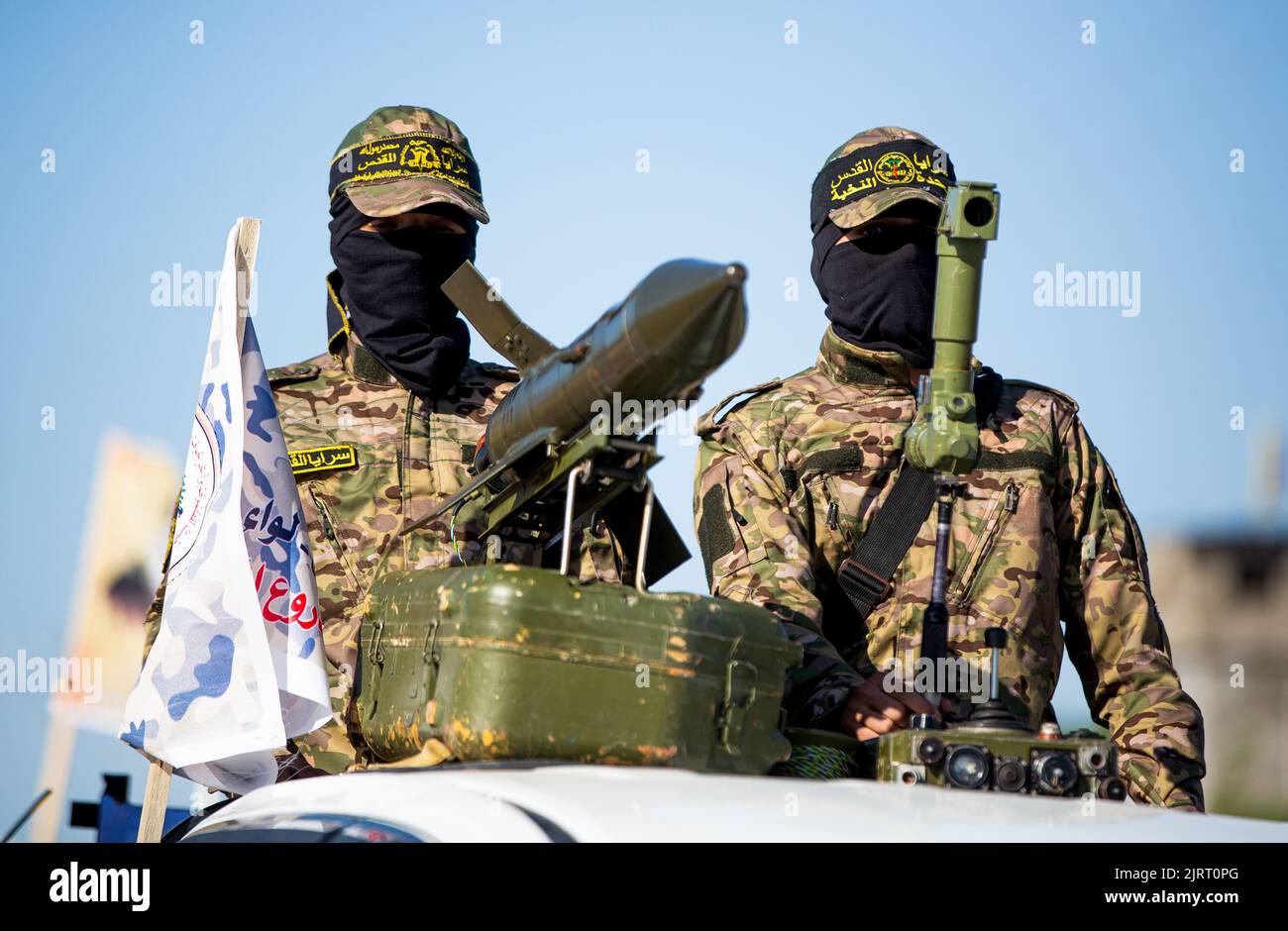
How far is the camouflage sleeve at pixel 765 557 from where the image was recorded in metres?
4.47

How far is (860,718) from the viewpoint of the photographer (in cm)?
427

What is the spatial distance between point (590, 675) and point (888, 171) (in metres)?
2.53

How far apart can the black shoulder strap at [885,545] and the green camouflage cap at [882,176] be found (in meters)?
0.87

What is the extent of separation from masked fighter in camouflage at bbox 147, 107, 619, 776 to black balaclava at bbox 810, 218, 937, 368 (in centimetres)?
105

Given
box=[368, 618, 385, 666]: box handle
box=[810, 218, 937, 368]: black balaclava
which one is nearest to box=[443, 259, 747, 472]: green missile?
box=[368, 618, 385, 666]: box handle

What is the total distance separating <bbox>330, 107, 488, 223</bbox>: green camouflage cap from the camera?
5.40 m

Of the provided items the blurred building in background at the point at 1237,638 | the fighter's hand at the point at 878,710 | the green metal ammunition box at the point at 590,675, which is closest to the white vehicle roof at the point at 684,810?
the green metal ammunition box at the point at 590,675

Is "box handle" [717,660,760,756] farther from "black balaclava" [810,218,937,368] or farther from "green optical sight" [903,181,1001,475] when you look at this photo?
"black balaclava" [810,218,937,368]

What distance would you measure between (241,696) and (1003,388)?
102 inches

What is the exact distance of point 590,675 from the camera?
3.42 m

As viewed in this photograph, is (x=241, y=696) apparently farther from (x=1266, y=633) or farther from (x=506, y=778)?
(x=1266, y=633)

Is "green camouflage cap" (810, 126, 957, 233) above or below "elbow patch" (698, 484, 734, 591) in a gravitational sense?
above

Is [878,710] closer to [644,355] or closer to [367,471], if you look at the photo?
[644,355]

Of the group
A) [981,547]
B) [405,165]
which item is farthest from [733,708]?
[405,165]
